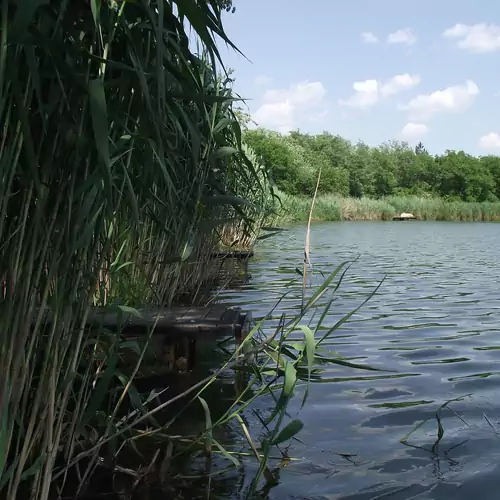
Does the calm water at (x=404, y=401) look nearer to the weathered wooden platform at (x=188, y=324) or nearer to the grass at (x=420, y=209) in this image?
the weathered wooden platform at (x=188, y=324)

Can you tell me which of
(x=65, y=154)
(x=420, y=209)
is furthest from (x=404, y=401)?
(x=420, y=209)

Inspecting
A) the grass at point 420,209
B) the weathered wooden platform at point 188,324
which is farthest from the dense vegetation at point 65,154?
the grass at point 420,209

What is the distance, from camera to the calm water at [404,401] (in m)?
2.76

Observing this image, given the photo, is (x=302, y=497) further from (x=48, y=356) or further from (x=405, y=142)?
(x=405, y=142)

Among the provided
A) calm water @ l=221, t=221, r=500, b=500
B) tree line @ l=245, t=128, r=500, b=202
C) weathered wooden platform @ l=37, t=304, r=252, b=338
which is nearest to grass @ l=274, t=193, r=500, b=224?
tree line @ l=245, t=128, r=500, b=202

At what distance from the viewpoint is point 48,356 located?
2123mm

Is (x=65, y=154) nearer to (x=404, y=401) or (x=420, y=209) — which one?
(x=404, y=401)

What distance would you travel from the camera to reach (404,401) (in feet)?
12.7

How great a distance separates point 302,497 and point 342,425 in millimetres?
921

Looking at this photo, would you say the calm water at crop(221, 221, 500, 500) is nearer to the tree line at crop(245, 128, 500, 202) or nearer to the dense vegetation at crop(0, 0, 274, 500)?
the dense vegetation at crop(0, 0, 274, 500)

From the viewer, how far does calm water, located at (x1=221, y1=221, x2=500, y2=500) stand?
2758 millimetres

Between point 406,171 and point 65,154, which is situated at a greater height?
point 406,171

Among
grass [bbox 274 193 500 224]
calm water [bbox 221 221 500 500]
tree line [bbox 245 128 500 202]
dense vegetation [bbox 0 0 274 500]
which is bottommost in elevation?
calm water [bbox 221 221 500 500]

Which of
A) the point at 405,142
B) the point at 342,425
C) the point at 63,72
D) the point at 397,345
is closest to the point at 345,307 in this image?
the point at 397,345
